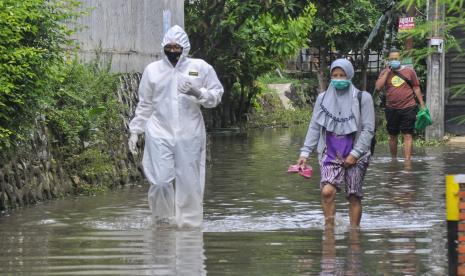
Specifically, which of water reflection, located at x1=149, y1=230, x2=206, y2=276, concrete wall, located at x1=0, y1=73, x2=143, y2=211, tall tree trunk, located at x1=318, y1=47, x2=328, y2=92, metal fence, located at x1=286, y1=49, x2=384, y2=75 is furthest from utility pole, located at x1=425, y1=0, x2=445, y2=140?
metal fence, located at x1=286, y1=49, x2=384, y2=75

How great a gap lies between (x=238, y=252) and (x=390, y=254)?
1.21 metres

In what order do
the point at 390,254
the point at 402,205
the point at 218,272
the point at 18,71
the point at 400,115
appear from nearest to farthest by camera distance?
the point at 218,272 < the point at 390,254 < the point at 18,71 < the point at 402,205 < the point at 400,115

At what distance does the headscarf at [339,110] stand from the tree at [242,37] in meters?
11.1

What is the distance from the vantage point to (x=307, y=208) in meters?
12.5

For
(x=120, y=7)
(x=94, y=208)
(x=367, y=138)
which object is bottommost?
(x=94, y=208)

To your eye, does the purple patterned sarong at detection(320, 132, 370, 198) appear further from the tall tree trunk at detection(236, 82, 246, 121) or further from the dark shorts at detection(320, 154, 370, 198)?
the tall tree trunk at detection(236, 82, 246, 121)

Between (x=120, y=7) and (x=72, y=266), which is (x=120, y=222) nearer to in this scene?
(x=72, y=266)

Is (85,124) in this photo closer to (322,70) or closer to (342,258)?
(342,258)

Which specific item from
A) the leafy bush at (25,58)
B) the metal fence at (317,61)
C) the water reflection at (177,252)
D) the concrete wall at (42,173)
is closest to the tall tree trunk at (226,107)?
the metal fence at (317,61)

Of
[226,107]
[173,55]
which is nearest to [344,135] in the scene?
[173,55]

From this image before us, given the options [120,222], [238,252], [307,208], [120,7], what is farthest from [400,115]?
[238,252]

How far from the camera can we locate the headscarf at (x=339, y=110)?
10469mm

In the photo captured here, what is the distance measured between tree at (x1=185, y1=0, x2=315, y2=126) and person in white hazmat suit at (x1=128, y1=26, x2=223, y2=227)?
10792 millimetres

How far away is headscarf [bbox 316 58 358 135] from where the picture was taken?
1047 centimetres
